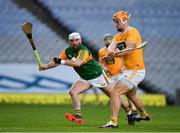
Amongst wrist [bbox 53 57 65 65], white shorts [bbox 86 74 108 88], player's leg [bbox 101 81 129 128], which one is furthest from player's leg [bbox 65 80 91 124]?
player's leg [bbox 101 81 129 128]

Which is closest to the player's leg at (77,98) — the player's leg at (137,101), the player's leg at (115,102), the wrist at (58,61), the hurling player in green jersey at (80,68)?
the hurling player in green jersey at (80,68)

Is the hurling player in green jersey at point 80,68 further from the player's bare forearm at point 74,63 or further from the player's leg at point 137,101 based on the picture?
the player's leg at point 137,101

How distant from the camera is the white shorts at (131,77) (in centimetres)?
1396

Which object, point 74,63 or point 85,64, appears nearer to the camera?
point 74,63

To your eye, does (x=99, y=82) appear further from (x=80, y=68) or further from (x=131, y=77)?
(x=131, y=77)

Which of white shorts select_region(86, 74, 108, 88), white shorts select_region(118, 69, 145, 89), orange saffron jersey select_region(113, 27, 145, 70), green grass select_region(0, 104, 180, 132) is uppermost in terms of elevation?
orange saffron jersey select_region(113, 27, 145, 70)

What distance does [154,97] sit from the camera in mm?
24625

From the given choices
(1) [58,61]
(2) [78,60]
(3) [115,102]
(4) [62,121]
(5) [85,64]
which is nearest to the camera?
(3) [115,102]

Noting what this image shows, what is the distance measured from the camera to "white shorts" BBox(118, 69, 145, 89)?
1396 centimetres

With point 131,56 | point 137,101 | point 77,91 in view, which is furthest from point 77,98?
point 131,56

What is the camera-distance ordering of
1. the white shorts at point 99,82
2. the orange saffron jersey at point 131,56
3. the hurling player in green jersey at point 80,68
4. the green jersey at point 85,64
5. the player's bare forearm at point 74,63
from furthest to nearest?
1. the white shorts at point 99,82
2. the green jersey at point 85,64
3. the hurling player in green jersey at point 80,68
4. the player's bare forearm at point 74,63
5. the orange saffron jersey at point 131,56

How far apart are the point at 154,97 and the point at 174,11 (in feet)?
9.69

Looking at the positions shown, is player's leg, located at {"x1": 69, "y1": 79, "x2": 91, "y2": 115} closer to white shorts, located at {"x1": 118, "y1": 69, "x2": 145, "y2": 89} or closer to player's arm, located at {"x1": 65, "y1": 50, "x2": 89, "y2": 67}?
player's arm, located at {"x1": 65, "y1": 50, "x2": 89, "y2": 67}

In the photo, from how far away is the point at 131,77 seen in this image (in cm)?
1403
